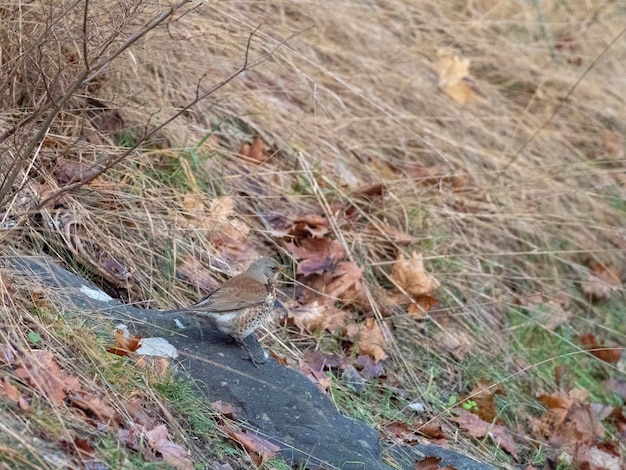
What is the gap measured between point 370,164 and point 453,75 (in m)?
1.44

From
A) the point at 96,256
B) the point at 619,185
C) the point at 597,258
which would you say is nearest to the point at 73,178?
the point at 96,256

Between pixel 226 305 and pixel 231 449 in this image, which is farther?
pixel 226 305

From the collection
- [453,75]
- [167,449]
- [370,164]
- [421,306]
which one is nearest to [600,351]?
[421,306]

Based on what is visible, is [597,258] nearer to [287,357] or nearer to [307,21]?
[307,21]

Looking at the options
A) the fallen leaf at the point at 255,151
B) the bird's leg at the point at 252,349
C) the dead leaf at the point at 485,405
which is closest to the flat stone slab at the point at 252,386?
the bird's leg at the point at 252,349

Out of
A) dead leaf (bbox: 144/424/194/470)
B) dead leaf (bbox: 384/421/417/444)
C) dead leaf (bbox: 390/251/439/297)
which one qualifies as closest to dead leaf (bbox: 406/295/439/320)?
dead leaf (bbox: 390/251/439/297)

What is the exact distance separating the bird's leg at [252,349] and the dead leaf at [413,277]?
4.51 feet

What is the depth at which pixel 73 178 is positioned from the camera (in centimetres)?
411

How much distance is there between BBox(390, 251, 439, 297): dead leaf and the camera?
16.5ft

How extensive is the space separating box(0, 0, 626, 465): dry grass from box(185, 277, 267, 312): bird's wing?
436 mm

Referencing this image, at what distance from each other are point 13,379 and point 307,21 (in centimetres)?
399

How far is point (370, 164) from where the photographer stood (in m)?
5.96

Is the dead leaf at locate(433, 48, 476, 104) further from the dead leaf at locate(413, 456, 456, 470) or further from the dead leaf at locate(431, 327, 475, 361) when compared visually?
the dead leaf at locate(413, 456, 456, 470)

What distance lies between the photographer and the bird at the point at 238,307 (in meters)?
3.61
